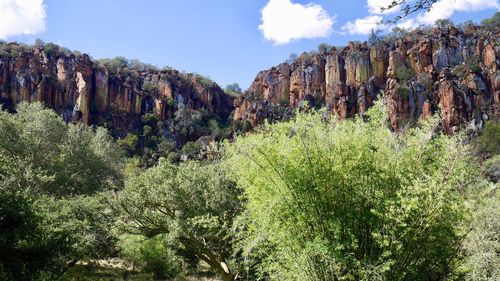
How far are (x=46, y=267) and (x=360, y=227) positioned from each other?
8884 millimetres

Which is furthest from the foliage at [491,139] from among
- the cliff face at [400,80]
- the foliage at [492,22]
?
the foliage at [492,22]

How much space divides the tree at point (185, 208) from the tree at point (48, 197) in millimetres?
1856

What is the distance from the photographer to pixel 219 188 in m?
18.0

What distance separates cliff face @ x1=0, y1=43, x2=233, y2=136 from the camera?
77.3m

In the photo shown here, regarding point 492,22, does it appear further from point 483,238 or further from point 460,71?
point 483,238

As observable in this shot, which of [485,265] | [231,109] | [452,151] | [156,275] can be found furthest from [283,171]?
[231,109]

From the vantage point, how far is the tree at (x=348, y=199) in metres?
7.88

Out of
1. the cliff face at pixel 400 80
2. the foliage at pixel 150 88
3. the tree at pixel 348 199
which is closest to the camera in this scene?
the tree at pixel 348 199

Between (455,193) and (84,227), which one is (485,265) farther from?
(84,227)

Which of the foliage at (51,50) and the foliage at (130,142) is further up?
the foliage at (51,50)

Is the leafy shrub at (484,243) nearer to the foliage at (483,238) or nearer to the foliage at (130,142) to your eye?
the foliage at (483,238)

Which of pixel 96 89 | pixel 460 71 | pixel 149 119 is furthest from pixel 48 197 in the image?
pixel 460 71

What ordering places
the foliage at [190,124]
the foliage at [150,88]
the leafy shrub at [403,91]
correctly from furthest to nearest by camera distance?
the foliage at [150,88] → the foliage at [190,124] → the leafy shrub at [403,91]

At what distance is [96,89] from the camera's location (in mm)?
85125
